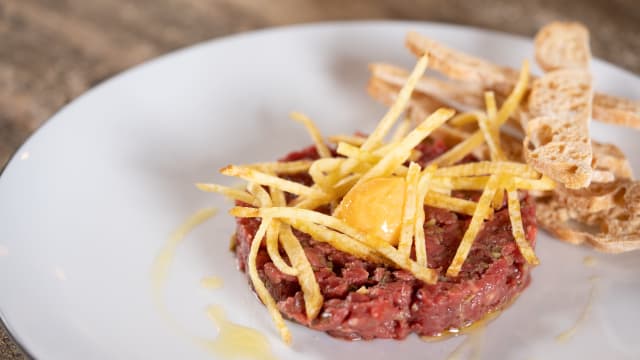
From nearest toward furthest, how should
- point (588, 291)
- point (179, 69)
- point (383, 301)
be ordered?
point (383, 301) → point (588, 291) → point (179, 69)

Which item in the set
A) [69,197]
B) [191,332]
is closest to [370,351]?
[191,332]

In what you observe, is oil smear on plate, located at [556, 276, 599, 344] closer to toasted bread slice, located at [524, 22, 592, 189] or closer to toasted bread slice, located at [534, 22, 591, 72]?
toasted bread slice, located at [524, 22, 592, 189]

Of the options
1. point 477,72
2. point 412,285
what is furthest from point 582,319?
point 477,72

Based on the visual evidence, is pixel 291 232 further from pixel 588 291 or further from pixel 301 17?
pixel 301 17

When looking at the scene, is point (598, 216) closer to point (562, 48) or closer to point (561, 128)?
point (561, 128)

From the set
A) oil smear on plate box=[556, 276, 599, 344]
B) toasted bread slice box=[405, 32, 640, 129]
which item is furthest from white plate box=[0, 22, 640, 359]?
toasted bread slice box=[405, 32, 640, 129]
